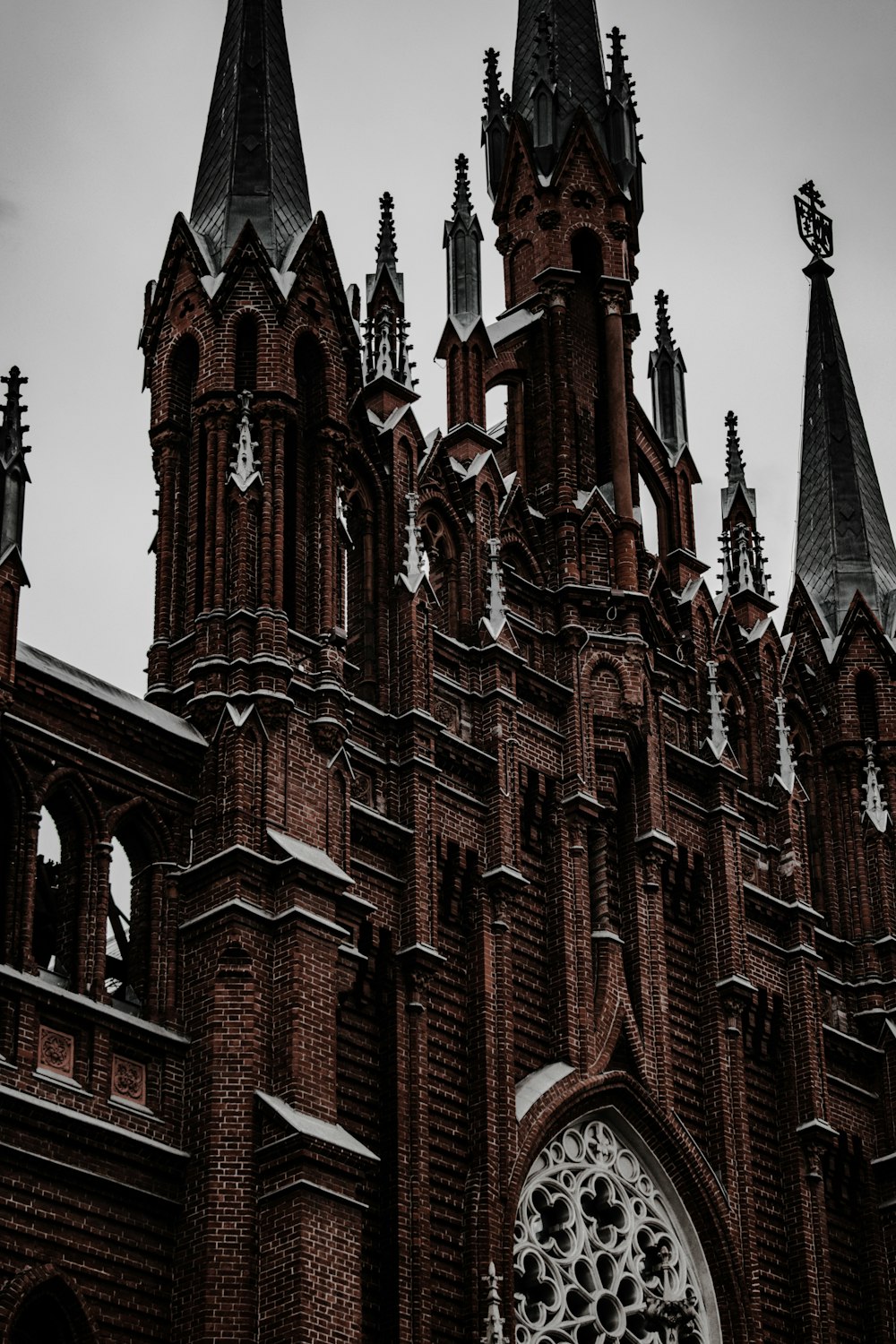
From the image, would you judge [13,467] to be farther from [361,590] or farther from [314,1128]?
[314,1128]

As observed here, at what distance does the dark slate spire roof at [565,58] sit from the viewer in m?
43.4

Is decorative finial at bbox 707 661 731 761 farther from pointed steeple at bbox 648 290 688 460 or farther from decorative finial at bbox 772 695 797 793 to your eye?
pointed steeple at bbox 648 290 688 460

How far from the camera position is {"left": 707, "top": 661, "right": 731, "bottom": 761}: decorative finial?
39281 mm

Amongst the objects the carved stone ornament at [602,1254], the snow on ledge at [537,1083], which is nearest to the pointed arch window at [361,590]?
the snow on ledge at [537,1083]

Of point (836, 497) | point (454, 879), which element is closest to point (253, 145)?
point (454, 879)

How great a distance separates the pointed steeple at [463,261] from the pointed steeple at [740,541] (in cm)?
621

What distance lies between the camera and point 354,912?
3173 centimetres

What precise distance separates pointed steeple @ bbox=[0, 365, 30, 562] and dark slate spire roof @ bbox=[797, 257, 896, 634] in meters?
17.6

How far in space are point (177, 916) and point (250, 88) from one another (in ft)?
40.0

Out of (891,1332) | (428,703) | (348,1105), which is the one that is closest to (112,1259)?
(348,1105)

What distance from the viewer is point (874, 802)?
42500 millimetres

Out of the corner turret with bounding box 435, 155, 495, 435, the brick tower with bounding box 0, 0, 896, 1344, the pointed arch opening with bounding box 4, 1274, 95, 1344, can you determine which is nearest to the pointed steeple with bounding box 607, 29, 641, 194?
the brick tower with bounding box 0, 0, 896, 1344

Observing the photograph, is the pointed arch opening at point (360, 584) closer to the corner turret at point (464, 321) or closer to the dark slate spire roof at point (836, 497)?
the corner turret at point (464, 321)

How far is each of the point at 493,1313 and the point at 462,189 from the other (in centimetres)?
1798
